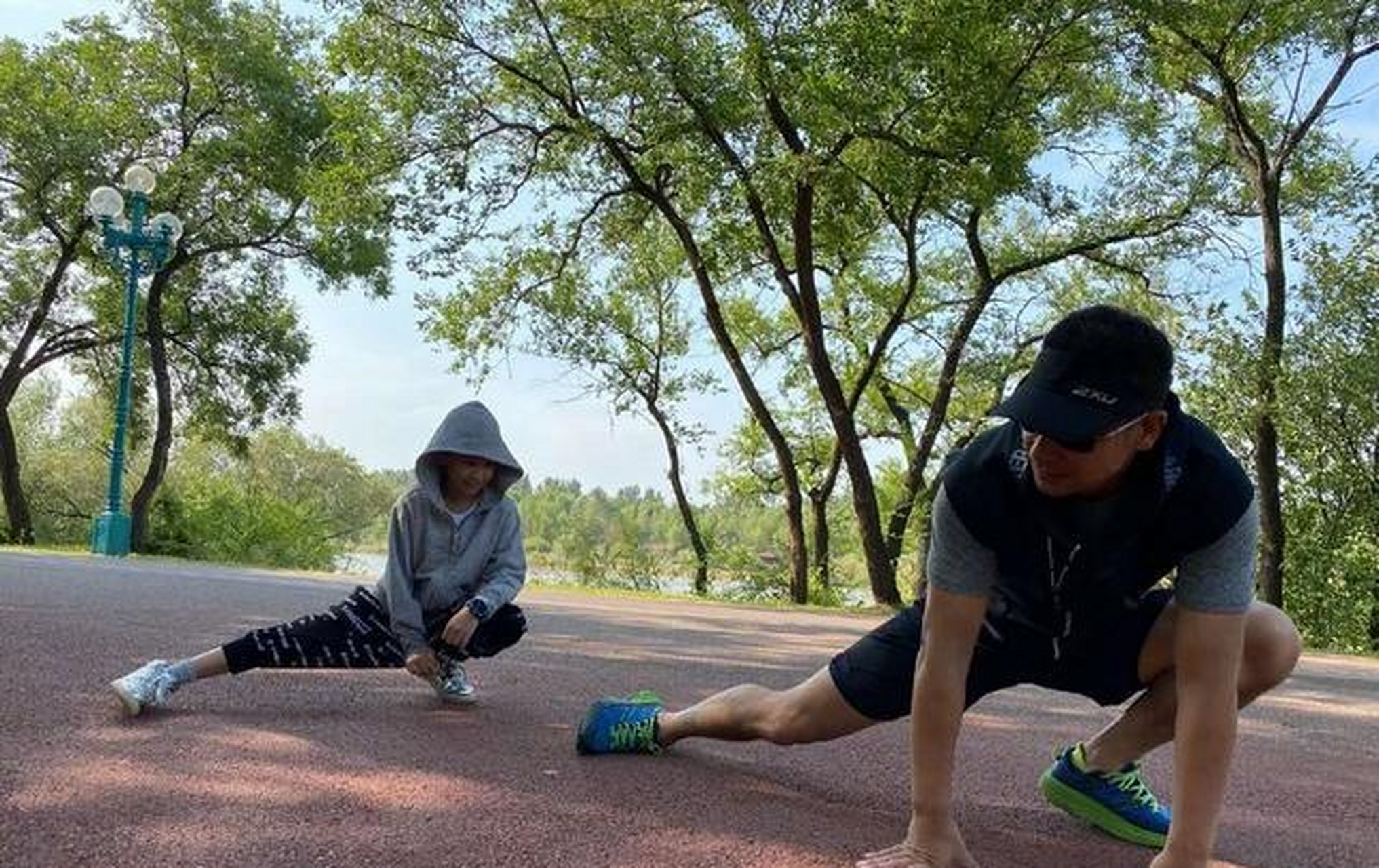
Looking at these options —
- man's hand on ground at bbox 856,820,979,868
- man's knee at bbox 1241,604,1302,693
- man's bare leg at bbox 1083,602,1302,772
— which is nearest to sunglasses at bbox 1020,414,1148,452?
man's bare leg at bbox 1083,602,1302,772

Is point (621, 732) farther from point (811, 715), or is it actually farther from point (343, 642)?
point (343, 642)

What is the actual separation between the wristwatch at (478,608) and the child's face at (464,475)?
41 cm

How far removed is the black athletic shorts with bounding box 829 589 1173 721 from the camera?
2.71m

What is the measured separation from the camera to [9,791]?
9.45 ft

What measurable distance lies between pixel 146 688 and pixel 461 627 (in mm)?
987

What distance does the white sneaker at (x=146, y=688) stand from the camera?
3.84 metres

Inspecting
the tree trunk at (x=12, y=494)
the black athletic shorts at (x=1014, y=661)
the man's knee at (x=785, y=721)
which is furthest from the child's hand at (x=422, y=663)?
the tree trunk at (x=12, y=494)

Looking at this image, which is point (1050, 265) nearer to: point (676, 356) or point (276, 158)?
point (676, 356)

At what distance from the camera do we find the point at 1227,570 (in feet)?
7.59

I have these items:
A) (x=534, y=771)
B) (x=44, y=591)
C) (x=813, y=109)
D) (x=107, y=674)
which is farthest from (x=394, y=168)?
(x=534, y=771)

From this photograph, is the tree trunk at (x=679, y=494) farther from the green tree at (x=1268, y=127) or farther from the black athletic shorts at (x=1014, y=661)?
the black athletic shorts at (x=1014, y=661)

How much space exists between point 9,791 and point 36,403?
52.7m

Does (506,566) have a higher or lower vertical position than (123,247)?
lower

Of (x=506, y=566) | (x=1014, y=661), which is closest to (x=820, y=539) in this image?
(x=506, y=566)
